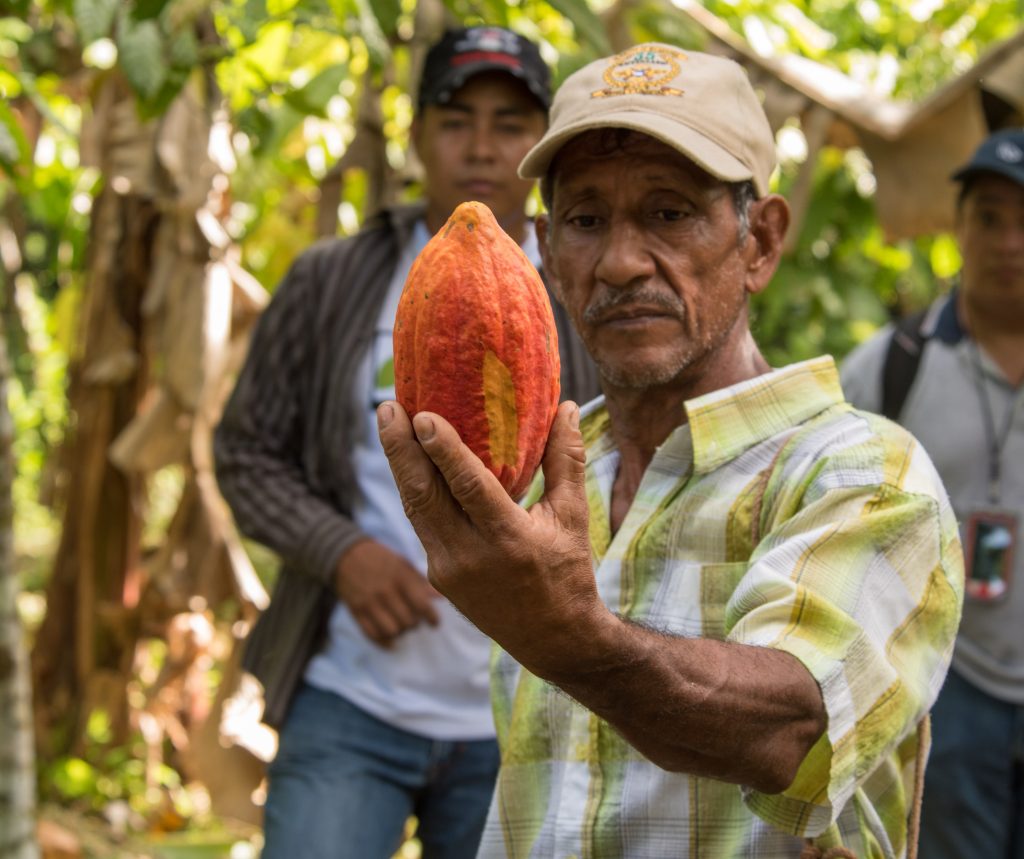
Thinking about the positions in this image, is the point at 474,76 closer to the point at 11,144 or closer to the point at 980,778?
the point at 11,144

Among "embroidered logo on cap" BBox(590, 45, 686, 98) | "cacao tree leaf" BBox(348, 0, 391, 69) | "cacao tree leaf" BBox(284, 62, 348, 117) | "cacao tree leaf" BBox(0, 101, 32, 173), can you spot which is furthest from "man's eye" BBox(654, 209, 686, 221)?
"cacao tree leaf" BBox(284, 62, 348, 117)

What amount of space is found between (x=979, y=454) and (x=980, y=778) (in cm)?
60

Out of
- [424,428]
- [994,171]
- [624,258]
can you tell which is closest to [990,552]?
[994,171]

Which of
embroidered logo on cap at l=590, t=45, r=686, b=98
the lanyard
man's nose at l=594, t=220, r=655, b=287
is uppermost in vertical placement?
embroidered logo on cap at l=590, t=45, r=686, b=98

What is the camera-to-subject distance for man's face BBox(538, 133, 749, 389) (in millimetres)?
1368

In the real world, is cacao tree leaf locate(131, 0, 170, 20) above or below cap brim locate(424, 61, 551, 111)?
above

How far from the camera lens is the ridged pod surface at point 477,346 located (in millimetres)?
970

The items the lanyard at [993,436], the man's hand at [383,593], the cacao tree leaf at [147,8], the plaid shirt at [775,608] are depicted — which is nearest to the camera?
the plaid shirt at [775,608]

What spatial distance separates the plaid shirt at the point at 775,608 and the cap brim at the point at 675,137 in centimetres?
21

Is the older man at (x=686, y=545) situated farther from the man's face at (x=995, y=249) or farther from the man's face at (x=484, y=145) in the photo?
the man's face at (x=995, y=249)

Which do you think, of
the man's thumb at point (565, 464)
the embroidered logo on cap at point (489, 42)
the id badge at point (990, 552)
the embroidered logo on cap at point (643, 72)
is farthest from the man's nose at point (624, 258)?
the id badge at point (990, 552)

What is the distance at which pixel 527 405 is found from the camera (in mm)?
984

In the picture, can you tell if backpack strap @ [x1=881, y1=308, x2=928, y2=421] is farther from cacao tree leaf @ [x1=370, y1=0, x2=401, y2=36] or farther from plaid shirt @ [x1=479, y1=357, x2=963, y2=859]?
plaid shirt @ [x1=479, y1=357, x2=963, y2=859]

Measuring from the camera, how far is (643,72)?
140 cm
